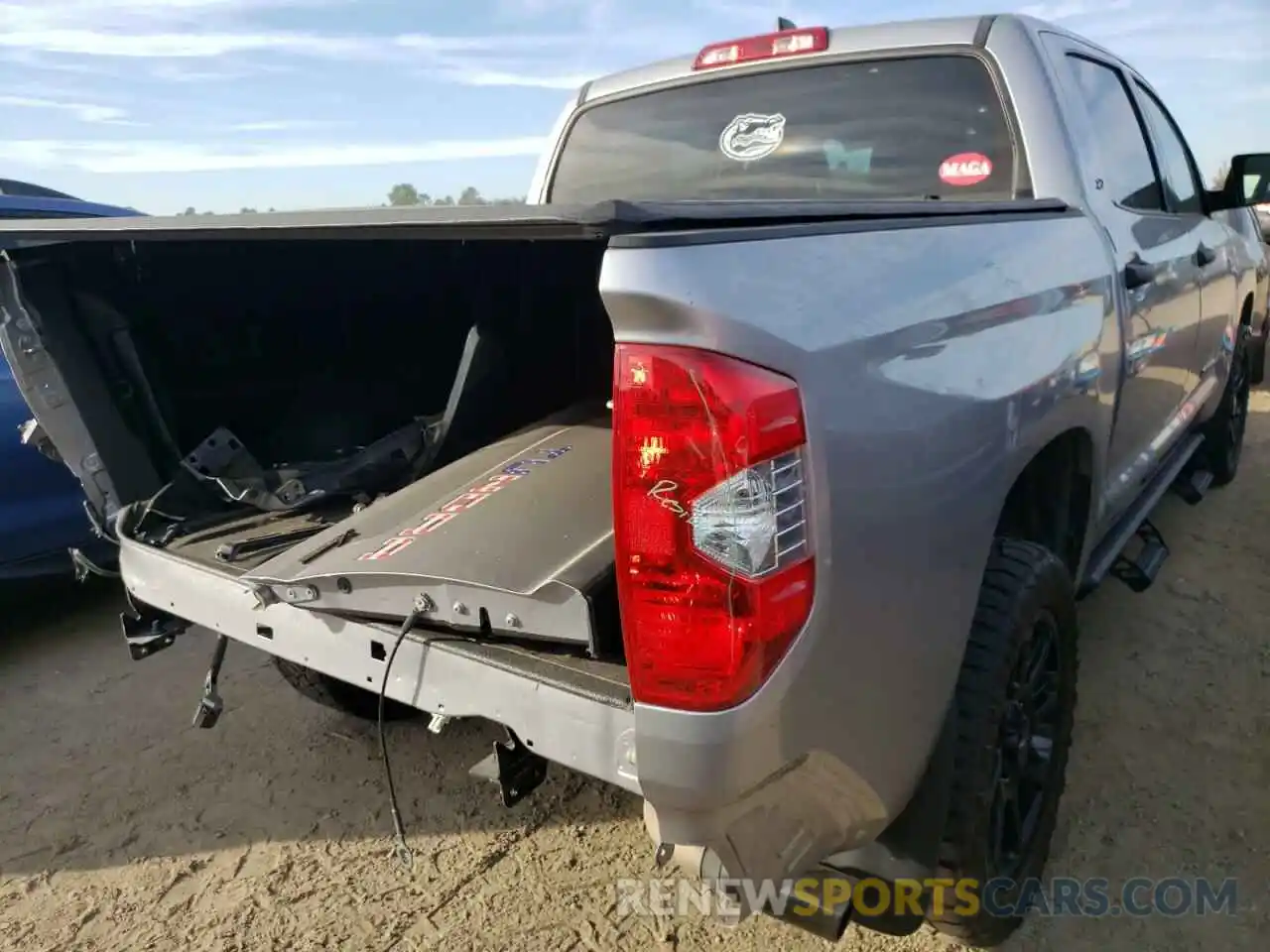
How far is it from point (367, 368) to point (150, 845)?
1531mm

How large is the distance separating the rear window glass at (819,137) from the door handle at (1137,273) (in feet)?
1.27

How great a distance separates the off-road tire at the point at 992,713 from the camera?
6.26ft

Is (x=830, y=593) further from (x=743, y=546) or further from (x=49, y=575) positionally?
(x=49, y=575)

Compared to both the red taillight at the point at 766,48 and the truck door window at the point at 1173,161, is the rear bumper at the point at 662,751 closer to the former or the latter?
the red taillight at the point at 766,48

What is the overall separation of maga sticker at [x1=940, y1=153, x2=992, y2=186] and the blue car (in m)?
3.13

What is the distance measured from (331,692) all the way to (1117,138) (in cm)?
307

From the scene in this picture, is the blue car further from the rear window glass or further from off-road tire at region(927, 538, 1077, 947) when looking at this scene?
off-road tire at region(927, 538, 1077, 947)

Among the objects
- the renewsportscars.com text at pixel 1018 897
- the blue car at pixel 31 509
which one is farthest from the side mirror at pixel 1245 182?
the blue car at pixel 31 509

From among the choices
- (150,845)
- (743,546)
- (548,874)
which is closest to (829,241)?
(743,546)

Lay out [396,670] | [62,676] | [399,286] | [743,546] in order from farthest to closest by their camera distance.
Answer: [62,676] < [399,286] < [396,670] < [743,546]

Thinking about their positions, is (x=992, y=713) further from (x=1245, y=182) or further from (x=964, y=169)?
(x=1245, y=182)

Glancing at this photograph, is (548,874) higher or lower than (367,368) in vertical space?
lower

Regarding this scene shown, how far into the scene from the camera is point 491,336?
2.86 metres

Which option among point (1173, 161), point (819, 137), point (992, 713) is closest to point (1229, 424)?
point (1173, 161)
